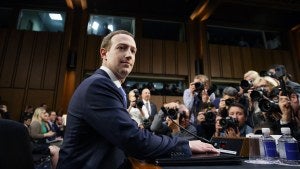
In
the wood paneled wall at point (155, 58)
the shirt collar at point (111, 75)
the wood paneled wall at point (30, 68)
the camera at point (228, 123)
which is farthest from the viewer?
the wood paneled wall at point (155, 58)

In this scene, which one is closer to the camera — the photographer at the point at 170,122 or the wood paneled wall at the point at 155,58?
the photographer at the point at 170,122

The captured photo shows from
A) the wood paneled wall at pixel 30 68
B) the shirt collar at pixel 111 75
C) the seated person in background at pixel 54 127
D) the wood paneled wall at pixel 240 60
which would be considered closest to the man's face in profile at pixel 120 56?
the shirt collar at pixel 111 75

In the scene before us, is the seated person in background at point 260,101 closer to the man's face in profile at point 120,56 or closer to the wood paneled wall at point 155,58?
the man's face in profile at point 120,56

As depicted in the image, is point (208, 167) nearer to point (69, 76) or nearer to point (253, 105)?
point (253, 105)

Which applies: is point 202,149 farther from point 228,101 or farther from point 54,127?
point 54,127

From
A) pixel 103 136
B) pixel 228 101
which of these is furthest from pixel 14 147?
pixel 228 101

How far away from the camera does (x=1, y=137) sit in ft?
3.18

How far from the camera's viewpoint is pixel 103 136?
970mm

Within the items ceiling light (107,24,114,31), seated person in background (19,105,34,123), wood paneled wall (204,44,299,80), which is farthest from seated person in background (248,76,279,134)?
ceiling light (107,24,114,31)

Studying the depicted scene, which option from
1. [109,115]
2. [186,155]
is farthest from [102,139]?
[186,155]

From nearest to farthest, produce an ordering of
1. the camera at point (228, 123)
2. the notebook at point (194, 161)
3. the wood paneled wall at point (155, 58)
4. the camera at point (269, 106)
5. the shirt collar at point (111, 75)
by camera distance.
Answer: the notebook at point (194, 161), the shirt collar at point (111, 75), the camera at point (269, 106), the camera at point (228, 123), the wood paneled wall at point (155, 58)

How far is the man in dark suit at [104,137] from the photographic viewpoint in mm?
873

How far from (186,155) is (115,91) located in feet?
1.20

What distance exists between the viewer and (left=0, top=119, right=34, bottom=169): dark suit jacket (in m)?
0.97
